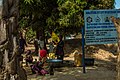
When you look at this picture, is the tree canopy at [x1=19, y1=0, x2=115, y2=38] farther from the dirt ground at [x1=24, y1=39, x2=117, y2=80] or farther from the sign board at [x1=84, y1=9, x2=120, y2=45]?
the sign board at [x1=84, y1=9, x2=120, y2=45]

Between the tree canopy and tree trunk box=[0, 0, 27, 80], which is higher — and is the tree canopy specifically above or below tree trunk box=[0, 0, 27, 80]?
above

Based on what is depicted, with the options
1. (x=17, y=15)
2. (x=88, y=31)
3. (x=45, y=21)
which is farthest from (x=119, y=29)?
(x=45, y=21)

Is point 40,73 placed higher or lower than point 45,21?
lower

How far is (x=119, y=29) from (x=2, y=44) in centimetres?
349

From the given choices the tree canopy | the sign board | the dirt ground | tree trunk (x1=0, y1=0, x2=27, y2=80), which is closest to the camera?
tree trunk (x1=0, y1=0, x2=27, y2=80)

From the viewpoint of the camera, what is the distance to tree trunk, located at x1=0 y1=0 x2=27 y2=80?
9047 millimetres

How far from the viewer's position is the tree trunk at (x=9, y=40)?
9.05m

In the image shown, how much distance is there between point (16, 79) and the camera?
9.34 meters

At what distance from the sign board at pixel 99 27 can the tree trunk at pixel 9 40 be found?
5.80m

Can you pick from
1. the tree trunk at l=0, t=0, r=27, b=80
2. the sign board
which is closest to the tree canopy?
the sign board

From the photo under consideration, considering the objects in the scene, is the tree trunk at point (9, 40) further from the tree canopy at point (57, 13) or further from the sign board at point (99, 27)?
the tree canopy at point (57, 13)

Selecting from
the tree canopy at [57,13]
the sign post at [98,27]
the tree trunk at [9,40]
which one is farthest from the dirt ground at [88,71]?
the tree trunk at [9,40]

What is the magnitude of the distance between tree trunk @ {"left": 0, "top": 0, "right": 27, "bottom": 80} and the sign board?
5803 millimetres

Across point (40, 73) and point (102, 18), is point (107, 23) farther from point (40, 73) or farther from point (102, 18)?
point (40, 73)
